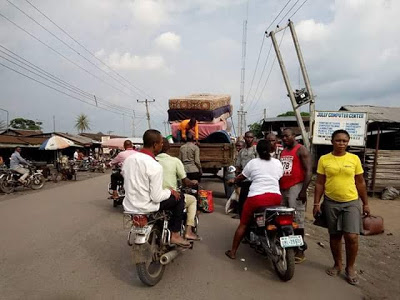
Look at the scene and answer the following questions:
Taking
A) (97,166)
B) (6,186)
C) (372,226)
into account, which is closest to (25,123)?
(97,166)

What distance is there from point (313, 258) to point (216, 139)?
5.75 meters

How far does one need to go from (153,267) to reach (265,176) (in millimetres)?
1855

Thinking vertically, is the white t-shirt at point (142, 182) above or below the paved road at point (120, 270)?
above

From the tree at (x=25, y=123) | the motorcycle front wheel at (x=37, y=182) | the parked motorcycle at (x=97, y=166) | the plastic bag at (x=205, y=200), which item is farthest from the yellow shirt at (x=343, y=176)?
the tree at (x=25, y=123)

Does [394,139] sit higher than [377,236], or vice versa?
[394,139]

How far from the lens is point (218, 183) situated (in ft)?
44.7

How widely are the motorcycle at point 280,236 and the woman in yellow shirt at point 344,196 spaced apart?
559 mm

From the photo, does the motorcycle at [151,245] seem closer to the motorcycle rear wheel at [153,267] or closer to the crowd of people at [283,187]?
the motorcycle rear wheel at [153,267]

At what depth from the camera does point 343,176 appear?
160 inches

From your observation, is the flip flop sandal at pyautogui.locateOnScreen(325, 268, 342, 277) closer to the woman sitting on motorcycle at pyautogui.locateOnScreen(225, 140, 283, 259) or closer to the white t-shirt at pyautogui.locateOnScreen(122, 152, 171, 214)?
the woman sitting on motorcycle at pyautogui.locateOnScreen(225, 140, 283, 259)

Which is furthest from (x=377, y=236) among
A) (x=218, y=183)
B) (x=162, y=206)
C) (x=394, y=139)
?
(x=394, y=139)

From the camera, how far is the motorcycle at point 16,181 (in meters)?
13.2

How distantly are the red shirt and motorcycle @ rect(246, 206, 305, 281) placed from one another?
30.4 inches

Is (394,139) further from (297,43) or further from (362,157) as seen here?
(297,43)
